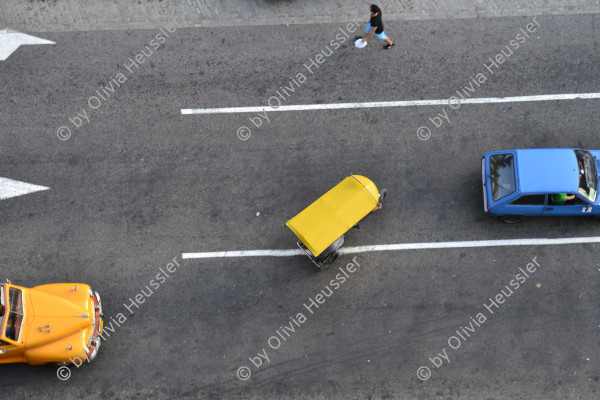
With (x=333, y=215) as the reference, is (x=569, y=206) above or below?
above

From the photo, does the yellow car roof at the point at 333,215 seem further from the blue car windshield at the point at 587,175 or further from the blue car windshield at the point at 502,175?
the blue car windshield at the point at 587,175

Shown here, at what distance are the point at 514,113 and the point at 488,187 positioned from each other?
257 centimetres

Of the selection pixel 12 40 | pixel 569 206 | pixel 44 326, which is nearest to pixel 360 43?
pixel 569 206

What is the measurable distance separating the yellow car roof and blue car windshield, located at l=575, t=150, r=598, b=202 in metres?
4.52

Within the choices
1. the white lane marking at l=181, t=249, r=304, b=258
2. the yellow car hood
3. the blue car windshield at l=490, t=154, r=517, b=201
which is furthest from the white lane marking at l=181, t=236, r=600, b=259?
the yellow car hood

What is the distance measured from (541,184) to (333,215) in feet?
14.9

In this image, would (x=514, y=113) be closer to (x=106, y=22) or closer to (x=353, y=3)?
(x=353, y=3)

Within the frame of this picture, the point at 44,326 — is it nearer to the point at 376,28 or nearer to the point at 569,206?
the point at 376,28

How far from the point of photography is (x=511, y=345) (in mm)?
11406

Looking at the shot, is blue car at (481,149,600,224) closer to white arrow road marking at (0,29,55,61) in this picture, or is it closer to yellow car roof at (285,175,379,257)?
yellow car roof at (285,175,379,257)

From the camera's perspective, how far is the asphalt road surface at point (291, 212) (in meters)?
11.3

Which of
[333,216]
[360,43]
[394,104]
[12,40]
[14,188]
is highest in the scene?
[360,43]

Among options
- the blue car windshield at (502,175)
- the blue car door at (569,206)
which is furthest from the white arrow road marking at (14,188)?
the blue car door at (569,206)

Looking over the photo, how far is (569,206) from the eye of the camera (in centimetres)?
1166
